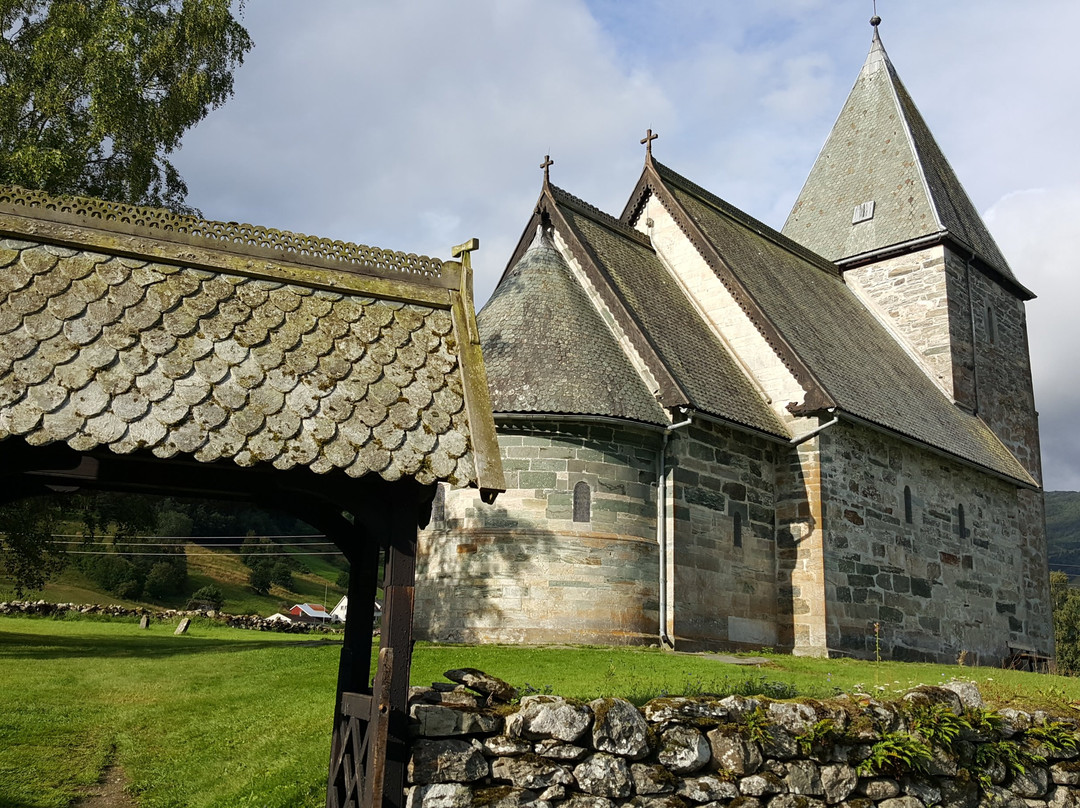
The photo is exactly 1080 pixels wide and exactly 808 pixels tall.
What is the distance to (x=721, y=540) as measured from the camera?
55.2 ft

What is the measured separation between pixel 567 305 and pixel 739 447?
13.1 feet

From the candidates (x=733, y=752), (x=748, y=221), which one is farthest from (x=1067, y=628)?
(x=733, y=752)

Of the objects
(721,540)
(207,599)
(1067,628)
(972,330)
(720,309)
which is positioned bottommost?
(207,599)

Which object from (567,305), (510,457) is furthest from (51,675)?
(567,305)

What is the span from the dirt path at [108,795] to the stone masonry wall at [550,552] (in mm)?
7173

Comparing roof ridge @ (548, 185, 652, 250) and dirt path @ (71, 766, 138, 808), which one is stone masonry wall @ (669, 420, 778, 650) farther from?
dirt path @ (71, 766, 138, 808)

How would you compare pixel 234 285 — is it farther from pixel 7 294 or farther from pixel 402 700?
pixel 402 700

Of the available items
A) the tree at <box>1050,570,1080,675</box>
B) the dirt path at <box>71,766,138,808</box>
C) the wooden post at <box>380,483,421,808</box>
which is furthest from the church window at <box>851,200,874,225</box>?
the tree at <box>1050,570,1080,675</box>

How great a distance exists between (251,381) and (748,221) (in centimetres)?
2167

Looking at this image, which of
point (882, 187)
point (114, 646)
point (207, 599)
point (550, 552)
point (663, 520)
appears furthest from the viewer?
point (207, 599)

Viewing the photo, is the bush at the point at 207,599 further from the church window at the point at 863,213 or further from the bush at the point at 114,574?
the church window at the point at 863,213

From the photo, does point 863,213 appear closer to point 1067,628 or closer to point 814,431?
point 814,431

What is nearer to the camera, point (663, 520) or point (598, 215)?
point (663, 520)

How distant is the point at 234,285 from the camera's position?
5.88 m
